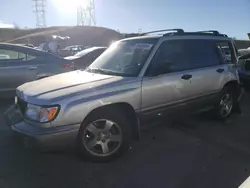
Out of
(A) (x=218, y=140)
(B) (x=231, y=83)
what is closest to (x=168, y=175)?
(A) (x=218, y=140)

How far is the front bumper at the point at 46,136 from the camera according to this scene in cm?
332

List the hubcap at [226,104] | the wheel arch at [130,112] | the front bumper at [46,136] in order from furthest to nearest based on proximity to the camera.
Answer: the hubcap at [226,104] → the wheel arch at [130,112] → the front bumper at [46,136]

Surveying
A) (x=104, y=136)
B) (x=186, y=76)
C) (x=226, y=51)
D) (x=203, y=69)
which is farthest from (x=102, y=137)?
(x=226, y=51)

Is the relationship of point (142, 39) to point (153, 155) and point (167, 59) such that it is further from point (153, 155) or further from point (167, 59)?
point (153, 155)

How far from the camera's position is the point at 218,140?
15.6 ft

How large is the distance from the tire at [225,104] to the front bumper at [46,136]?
325cm

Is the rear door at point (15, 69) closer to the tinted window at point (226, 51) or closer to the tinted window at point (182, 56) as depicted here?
the tinted window at point (182, 56)

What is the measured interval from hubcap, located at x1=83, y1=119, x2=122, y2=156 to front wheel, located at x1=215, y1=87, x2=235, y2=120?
8.56ft

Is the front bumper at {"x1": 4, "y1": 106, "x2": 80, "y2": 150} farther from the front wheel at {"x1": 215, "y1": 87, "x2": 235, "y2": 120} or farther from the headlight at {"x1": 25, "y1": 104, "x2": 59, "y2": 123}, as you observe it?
the front wheel at {"x1": 215, "y1": 87, "x2": 235, "y2": 120}

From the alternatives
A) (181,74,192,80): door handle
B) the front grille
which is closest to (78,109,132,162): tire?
the front grille

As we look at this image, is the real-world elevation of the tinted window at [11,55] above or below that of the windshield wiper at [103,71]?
below

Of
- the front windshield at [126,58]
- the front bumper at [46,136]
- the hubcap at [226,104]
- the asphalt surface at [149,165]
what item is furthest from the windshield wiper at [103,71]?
the hubcap at [226,104]

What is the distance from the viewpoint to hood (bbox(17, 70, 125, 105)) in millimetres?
3489

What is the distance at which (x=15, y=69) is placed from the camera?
6.41 m
